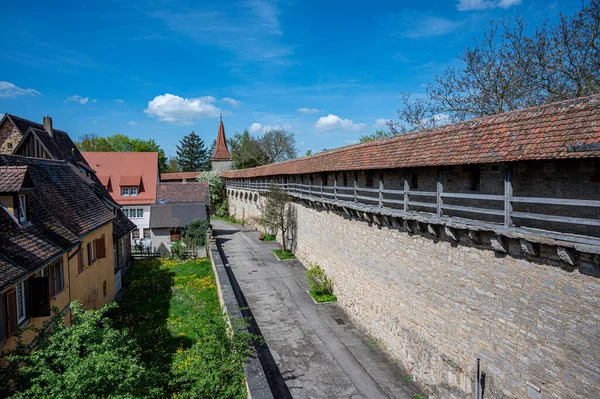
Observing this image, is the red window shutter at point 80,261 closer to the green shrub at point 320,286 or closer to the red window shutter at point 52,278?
the red window shutter at point 52,278

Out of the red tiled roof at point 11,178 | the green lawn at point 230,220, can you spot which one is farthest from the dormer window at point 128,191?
the red tiled roof at point 11,178

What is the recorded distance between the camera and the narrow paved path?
10633 millimetres

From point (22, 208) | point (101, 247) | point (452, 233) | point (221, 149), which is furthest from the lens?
point (221, 149)

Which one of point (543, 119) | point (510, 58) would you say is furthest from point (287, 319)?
point (510, 58)

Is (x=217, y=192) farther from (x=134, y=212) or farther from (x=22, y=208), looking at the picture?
(x=22, y=208)

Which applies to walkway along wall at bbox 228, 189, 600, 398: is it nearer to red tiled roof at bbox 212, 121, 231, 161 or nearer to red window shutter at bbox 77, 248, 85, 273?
red window shutter at bbox 77, 248, 85, 273

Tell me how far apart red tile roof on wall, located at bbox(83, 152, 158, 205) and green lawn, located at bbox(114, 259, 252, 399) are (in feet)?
36.2

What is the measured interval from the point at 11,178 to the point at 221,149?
2075 inches

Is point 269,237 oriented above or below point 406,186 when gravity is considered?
below

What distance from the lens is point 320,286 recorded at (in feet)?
59.6

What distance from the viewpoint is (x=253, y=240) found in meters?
31.6

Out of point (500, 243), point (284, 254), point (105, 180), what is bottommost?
point (284, 254)

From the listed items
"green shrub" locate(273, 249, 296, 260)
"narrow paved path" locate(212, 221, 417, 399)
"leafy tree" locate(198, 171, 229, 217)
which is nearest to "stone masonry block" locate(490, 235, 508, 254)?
"narrow paved path" locate(212, 221, 417, 399)

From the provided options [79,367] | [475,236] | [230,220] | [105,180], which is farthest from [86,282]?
[230,220]
